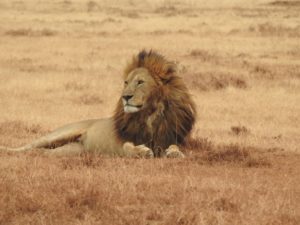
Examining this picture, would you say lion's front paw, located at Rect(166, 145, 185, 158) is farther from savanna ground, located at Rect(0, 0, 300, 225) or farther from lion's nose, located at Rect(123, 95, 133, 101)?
lion's nose, located at Rect(123, 95, 133, 101)

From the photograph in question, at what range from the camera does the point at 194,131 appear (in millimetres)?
12680

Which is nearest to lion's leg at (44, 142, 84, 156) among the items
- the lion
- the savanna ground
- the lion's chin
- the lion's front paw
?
the lion

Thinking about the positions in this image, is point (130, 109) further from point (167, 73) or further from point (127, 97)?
point (167, 73)

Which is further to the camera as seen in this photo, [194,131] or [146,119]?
[194,131]

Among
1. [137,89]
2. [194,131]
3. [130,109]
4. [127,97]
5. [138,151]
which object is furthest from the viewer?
[194,131]

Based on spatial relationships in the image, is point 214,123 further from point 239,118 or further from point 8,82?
point 8,82

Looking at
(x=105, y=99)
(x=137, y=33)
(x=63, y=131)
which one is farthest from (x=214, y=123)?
(x=137, y=33)

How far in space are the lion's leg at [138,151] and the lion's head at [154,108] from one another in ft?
0.70

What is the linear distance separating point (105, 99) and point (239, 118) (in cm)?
343

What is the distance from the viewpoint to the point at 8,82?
→ 18.3 metres

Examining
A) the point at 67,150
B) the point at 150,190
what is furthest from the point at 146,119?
the point at 150,190

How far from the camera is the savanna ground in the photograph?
240 inches

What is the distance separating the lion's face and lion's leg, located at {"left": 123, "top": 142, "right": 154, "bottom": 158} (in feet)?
1.43

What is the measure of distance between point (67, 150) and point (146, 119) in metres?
1.21
